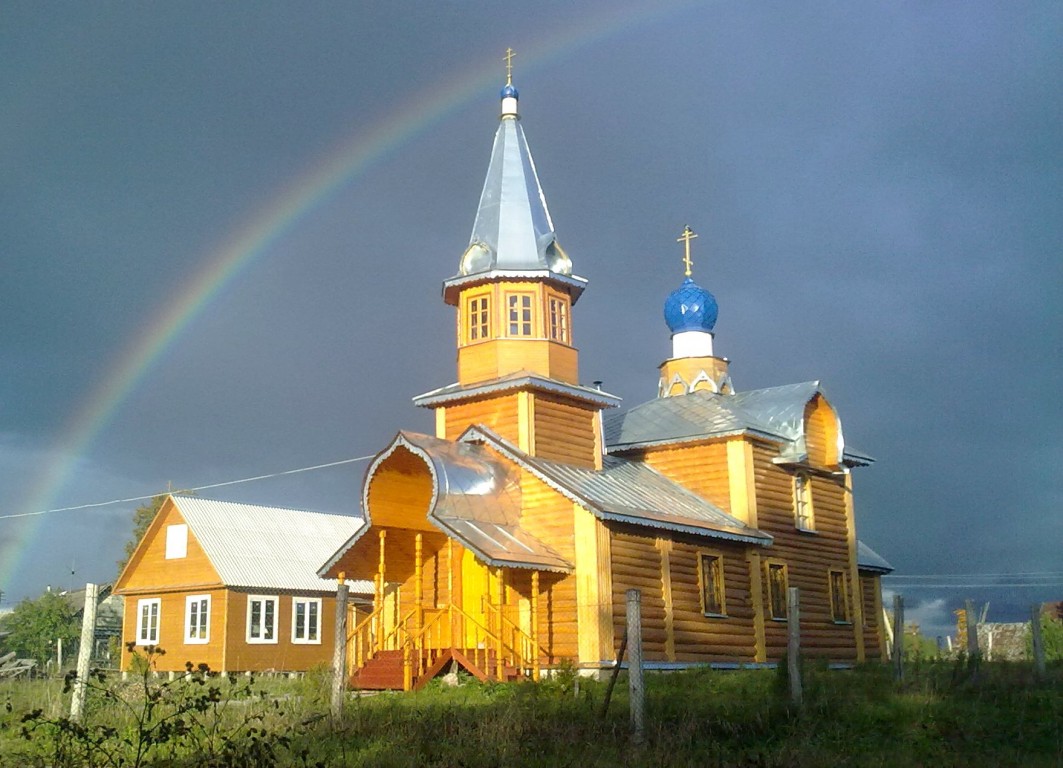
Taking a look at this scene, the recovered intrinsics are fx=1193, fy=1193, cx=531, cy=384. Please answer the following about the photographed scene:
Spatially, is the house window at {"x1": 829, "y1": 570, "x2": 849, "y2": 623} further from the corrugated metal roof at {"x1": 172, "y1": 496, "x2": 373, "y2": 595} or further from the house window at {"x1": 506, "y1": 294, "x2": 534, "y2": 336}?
the corrugated metal roof at {"x1": 172, "y1": 496, "x2": 373, "y2": 595}

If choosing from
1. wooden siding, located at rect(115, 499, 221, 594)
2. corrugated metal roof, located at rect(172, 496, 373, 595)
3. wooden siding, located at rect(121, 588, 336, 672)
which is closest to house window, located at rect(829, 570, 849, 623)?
wooden siding, located at rect(121, 588, 336, 672)

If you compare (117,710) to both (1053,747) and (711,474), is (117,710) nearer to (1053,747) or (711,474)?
(1053,747)

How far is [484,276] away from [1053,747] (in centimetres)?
1467

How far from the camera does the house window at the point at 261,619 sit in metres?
33.2

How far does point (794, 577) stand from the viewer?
87.0 feet

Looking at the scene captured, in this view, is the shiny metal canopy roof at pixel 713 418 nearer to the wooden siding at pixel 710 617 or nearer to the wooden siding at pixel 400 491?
the wooden siding at pixel 710 617

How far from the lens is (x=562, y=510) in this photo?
70.7 ft

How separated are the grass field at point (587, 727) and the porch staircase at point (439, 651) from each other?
6.86 ft

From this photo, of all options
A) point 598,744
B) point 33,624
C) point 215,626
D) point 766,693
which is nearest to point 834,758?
point 598,744

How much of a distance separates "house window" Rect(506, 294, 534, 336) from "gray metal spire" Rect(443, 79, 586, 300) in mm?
468

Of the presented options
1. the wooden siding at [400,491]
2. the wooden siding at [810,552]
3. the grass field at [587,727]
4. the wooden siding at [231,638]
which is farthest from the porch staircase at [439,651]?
the wooden siding at [231,638]

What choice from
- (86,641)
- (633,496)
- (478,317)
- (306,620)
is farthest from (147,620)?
(86,641)

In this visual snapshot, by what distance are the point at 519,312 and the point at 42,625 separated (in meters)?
33.0

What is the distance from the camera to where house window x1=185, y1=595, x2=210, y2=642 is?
3300 cm
